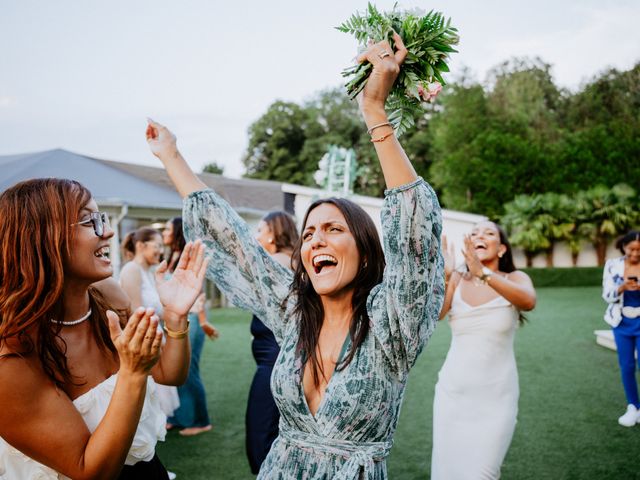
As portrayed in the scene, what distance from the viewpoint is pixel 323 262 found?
77.0 inches

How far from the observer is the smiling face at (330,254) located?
1.91 meters

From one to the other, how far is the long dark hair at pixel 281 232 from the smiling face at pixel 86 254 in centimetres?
265

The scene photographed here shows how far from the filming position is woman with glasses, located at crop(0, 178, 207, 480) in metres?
1.55

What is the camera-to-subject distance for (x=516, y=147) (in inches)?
1079

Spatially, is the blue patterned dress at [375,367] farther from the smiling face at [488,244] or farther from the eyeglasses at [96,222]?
the smiling face at [488,244]

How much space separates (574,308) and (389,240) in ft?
48.5

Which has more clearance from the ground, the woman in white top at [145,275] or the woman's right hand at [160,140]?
the woman's right hand at [160,140]

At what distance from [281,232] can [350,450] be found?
9.65 ft

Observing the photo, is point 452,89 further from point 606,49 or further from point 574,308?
point 574,308

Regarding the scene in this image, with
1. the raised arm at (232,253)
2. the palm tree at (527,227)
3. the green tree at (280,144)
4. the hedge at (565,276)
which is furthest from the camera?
the green tree at (280,144)

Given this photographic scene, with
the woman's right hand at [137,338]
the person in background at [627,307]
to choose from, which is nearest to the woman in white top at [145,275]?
the woman's right hand at [137,338]

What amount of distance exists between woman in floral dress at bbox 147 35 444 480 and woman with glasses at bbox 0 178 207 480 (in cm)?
30

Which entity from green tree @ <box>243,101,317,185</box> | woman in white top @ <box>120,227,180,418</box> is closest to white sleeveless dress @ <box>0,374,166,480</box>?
woman in white top @ <box>120,227,180,418</box>

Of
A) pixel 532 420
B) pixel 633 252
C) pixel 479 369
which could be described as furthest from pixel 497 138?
pixel 479 369
